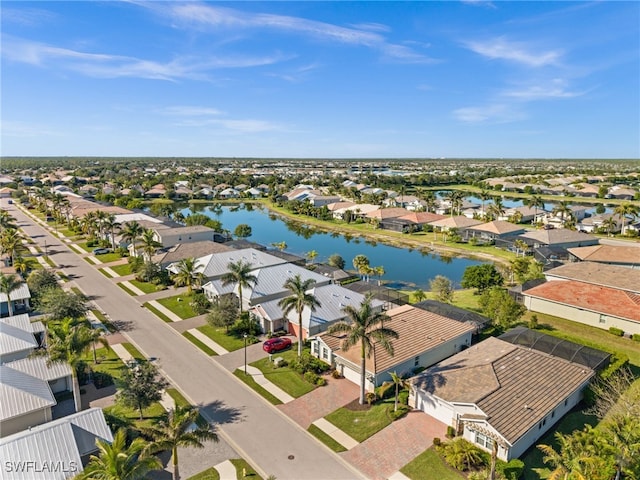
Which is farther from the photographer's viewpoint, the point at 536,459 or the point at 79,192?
the point at 79,192

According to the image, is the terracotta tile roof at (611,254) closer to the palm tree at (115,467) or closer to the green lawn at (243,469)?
the green lawn at (243,469)

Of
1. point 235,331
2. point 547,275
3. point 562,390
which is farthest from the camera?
point 547,275

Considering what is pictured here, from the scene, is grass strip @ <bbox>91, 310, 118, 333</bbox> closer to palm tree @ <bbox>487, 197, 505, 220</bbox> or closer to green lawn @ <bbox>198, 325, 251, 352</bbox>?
green lawn @ <bbox>198, 325, 251, 352</bbox>

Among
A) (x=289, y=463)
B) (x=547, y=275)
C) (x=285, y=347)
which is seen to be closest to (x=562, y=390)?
(x=289, y=463)

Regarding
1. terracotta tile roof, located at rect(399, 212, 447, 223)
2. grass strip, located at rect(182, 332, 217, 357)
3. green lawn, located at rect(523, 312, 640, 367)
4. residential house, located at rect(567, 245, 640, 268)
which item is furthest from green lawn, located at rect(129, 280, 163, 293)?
terracotta tile roof, located at rect(399, 212, 447, 223)

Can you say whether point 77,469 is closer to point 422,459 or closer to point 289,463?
point 289,463

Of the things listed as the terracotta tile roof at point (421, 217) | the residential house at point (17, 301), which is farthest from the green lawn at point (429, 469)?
the terracotta tile roof at point (421, 217)
